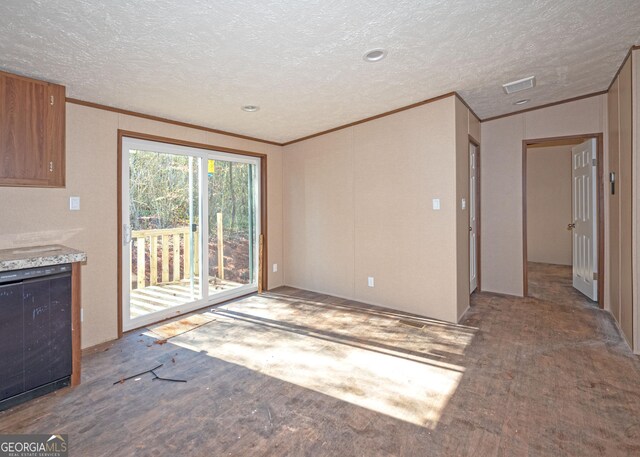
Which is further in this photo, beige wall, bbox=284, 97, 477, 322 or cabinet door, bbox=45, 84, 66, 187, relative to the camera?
beige wall, bbox=284, 97, 477, 322

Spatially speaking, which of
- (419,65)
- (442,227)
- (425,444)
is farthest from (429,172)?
(425,444)

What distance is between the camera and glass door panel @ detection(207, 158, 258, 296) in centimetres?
439

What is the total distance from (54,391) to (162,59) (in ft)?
8.22

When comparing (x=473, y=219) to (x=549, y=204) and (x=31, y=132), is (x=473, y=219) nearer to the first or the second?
(x=549, y=204)

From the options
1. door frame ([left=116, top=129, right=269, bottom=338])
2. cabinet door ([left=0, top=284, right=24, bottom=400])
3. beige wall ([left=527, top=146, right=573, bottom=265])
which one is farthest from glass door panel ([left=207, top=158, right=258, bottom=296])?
beige wall ([left=527, top=146, right=573, bottom=265])

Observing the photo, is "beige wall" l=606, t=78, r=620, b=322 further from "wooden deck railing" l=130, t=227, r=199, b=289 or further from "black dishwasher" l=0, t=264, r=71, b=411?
"black dishwasher" l=0, t=264, r=71, b=411

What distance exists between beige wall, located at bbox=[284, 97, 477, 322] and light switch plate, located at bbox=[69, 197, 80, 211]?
285cm

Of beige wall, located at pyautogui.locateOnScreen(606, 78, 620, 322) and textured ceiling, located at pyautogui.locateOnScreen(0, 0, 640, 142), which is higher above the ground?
textured ceiling, located at pyautogui.locateOnScreen(0, 0, 640, 142)

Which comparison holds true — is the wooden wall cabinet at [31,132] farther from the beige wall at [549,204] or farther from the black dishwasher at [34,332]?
the beige wall at [549,204]

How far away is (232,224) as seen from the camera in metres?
4.68

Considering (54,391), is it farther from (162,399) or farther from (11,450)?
(162,399)

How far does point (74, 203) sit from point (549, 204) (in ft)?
26.7

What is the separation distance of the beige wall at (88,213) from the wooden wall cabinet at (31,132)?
0.77 feet

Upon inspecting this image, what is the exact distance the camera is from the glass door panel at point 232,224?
439 cm
